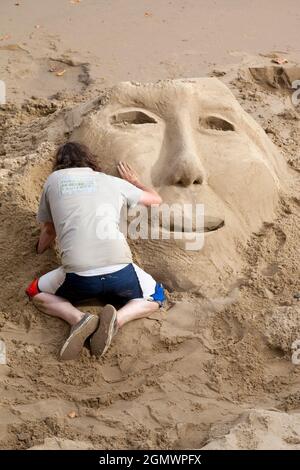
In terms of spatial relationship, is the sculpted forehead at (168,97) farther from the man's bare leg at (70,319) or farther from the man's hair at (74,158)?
the man's bare leg at (70,319)

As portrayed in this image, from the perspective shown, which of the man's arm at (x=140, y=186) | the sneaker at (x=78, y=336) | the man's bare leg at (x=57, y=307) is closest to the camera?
the sneaker at (x=78, y=336)

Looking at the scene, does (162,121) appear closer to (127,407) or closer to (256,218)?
(256,218)

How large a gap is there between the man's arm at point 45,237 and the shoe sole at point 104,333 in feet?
2.54

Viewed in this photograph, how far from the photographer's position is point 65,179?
4.23 metres

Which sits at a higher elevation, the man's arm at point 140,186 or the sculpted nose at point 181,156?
the sculpted nose at point 181,156

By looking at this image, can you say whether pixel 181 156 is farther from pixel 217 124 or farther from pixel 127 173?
pixel 217 124

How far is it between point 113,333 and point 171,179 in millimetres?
1067

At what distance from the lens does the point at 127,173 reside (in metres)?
4.61

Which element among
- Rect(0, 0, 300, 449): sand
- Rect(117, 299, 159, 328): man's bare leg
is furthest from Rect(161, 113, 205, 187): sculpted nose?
Rect(117, 299, 159, 328): man's bare leg

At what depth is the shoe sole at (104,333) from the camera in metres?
3.85

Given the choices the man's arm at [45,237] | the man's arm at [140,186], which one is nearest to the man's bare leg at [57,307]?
→ the man's arm at [45,237]

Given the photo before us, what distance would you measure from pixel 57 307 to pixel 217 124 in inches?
64.5

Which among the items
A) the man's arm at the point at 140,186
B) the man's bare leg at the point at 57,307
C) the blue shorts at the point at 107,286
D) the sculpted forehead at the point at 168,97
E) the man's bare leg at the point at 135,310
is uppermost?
the sculpted forehead at the point at 168,97

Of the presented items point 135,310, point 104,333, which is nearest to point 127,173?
point 135,310
